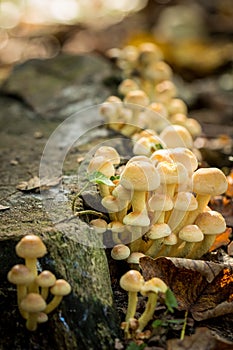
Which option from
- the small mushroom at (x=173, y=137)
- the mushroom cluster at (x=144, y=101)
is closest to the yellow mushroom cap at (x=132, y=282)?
the small mushroom at (x=173, y=137)

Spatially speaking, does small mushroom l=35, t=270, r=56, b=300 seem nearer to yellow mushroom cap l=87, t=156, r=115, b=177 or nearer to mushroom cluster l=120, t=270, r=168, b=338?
mushroom cluster l=120, t=270, r=168, b=338

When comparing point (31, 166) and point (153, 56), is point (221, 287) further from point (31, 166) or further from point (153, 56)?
point (153, 56)

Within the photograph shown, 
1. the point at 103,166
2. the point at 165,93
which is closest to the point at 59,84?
the point at 165,93

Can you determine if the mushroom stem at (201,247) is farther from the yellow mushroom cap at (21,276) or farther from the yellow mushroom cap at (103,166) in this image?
the yellow mushroom cap at (21,276)

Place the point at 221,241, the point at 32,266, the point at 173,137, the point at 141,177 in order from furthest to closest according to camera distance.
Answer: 1. the point at 173,137
2. the point at 221,241
3. the point at 141,177
4. the point at 32,266

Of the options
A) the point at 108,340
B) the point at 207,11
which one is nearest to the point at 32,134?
the point at 108,340

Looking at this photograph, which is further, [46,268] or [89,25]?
[89,25]

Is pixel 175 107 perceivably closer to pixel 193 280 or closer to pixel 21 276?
pixel 193 280
